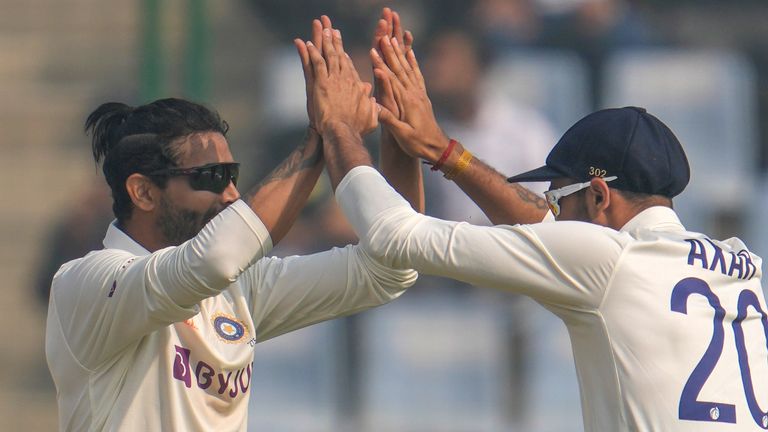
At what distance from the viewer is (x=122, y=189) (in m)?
3.46

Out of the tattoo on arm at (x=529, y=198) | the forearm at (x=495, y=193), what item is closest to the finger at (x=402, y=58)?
the forearm at (x=495, y=193)

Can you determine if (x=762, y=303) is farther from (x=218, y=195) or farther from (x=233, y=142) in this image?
(x=233, y=142)

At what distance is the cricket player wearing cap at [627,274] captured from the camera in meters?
2.98

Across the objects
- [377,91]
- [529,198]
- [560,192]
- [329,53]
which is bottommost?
[529,198]

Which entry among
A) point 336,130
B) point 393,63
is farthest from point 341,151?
point 393,63

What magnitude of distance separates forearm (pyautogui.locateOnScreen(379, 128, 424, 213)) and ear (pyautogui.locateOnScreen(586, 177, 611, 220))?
0.57 m

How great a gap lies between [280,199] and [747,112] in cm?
453

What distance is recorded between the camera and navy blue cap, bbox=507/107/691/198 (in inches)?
123

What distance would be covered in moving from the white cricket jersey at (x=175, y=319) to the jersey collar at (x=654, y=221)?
673mm

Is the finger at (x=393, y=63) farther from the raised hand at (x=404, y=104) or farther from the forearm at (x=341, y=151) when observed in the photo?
the forearm at (x=341, y=151)

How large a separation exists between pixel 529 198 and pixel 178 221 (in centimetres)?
101

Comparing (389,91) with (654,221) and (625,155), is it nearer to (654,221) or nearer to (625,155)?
(625,155)

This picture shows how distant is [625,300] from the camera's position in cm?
300

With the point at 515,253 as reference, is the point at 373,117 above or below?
above
